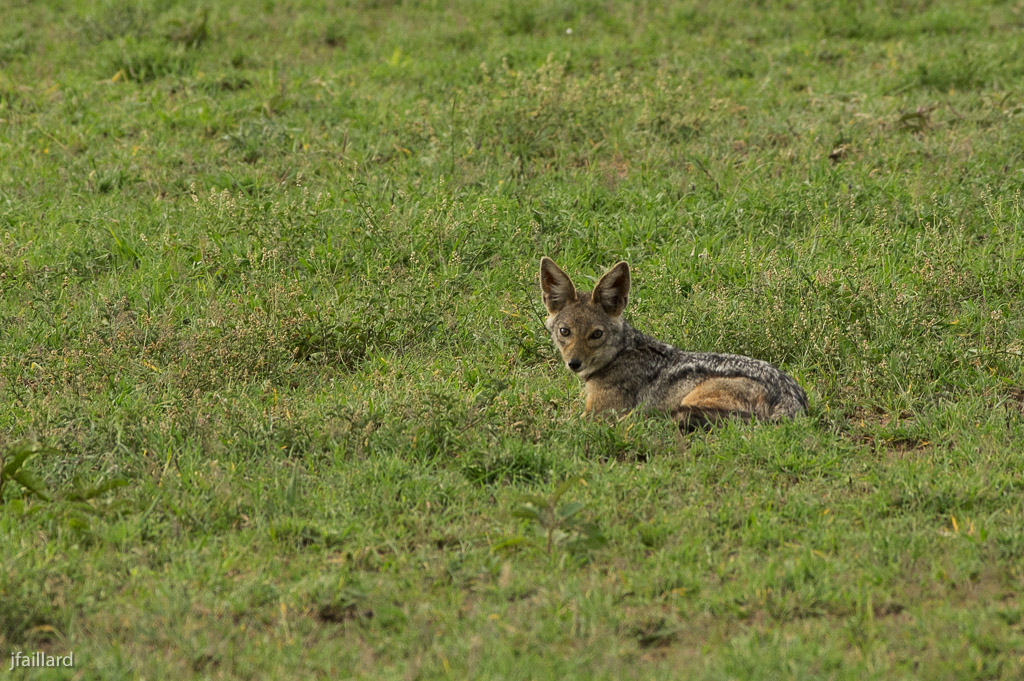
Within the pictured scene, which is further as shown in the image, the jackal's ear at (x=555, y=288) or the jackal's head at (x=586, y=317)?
the jackal's ear at (x=555, y=288)

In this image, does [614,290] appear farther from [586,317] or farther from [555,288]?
[555,288]

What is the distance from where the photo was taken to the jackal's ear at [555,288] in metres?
7.47

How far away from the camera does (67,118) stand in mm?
12039

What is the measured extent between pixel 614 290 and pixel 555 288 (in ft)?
1.38

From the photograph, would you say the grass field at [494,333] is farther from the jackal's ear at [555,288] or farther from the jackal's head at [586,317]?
the jackal's ear at [555,288]

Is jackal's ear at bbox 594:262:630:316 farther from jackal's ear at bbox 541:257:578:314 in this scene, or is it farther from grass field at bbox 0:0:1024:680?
grass field at bbox 0:0:1024:680

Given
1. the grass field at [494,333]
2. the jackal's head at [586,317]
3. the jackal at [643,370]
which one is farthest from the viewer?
the jackal's head at [586,317]

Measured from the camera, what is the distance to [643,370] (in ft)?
24.1

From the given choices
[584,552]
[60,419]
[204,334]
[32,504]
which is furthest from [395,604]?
[204,334]

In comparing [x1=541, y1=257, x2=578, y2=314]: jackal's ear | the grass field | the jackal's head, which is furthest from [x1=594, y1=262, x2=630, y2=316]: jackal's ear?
the grass field

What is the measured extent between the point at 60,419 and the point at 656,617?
406 cm

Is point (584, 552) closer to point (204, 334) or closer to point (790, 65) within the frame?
point (204, 334)

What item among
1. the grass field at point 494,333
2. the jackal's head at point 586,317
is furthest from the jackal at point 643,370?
the grass field at point 494,333

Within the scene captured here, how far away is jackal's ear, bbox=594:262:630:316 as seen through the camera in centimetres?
736
